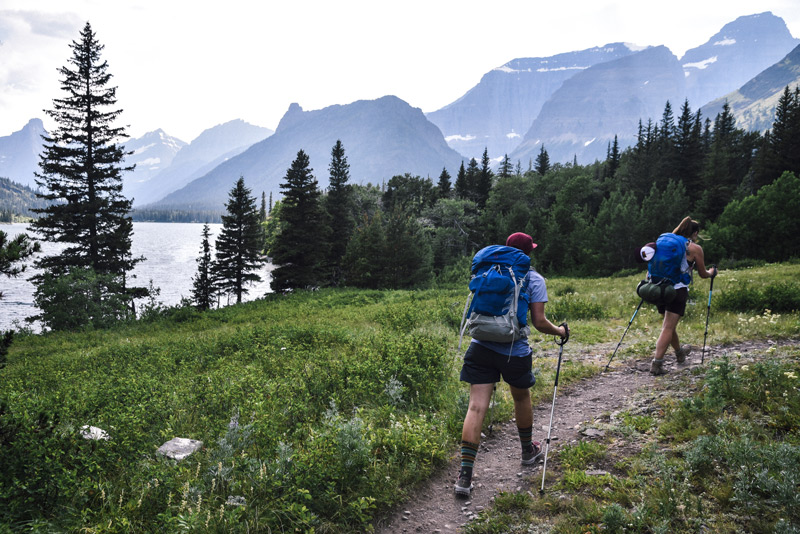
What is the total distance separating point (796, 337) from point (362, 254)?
32.7 metres

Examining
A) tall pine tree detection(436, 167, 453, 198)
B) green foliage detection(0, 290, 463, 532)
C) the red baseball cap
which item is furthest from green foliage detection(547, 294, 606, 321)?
tall pine tree detection(436, 167, 453, 198)

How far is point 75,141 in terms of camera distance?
88.3 feet

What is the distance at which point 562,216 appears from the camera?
54.7 metres

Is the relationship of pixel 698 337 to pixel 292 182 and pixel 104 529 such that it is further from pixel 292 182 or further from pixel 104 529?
pixel 292 182

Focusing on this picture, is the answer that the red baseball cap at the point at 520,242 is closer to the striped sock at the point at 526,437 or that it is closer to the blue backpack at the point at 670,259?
the striped sock at the point at 526,437

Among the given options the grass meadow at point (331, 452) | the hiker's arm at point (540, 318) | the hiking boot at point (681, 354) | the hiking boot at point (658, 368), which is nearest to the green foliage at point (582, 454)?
the grass meadow at point (331, 452)

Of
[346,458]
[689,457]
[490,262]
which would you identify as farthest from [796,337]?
[346,458]

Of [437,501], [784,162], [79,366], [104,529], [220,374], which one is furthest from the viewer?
[784,162]

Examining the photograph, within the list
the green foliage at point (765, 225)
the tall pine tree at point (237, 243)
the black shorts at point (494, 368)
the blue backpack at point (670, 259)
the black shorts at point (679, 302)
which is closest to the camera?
the black shorts at point (494, 368)

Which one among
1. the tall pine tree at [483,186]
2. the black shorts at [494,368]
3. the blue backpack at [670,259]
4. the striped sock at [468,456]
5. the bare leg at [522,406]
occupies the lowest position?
the striped sock at [468,456]

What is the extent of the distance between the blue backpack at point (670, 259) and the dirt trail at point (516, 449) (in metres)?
1.76

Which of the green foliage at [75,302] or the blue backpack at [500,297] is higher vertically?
the blue backpack at [500,297]

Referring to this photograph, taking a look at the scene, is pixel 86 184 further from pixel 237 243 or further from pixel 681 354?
pixel 681 354

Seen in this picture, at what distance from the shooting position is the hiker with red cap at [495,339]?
423cm
